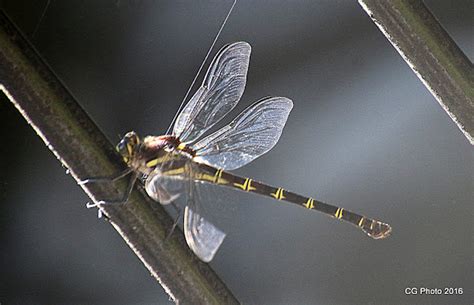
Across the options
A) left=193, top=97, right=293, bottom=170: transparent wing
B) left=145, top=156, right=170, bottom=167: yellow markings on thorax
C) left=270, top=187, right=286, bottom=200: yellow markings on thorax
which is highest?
left=145, top=156, right=170, bottom=167: yellow markings on thorax

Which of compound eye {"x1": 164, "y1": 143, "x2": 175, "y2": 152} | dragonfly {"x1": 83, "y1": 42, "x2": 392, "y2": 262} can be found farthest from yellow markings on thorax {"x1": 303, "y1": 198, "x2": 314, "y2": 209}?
compound eye {"x1": 164, "y1": 143, "x2": 175, "y2": 152}

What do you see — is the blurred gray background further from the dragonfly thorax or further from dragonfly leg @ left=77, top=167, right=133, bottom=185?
dragonfly leg @ left=77, top=167, right=133, bottom=185

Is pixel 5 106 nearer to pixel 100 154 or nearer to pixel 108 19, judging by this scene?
pixel 108 19


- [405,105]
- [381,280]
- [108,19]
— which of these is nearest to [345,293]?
[381,280]

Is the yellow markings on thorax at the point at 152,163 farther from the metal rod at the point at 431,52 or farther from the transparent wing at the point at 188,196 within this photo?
the metal rod at the point at 431,52

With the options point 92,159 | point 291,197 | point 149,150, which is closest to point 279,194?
point 291,197

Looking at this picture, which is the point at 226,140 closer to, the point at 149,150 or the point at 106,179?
the point at 149,150
